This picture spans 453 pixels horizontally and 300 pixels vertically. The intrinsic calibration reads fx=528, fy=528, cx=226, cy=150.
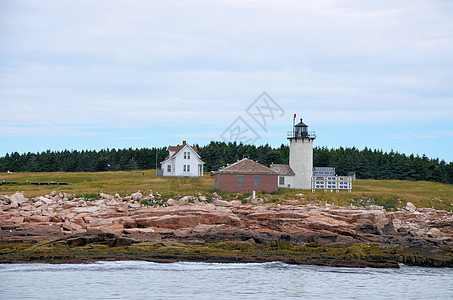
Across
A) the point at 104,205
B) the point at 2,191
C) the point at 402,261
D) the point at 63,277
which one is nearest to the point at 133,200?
the point at 104,205

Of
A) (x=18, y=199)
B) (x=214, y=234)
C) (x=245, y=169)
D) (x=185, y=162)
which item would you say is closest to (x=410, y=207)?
(x=245, y=169)

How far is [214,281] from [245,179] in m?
26.5

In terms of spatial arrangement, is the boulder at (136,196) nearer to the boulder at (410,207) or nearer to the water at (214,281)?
the water at (214,281)

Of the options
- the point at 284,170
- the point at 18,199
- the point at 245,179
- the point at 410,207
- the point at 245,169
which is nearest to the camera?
the point at 18,199

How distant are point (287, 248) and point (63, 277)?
11.5 metres

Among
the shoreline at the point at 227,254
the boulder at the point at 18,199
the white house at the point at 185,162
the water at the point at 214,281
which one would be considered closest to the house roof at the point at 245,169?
the white house at the point at 185,162

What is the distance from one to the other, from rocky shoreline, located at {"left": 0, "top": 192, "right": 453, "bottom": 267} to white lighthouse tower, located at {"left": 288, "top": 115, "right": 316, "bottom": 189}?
11.6m

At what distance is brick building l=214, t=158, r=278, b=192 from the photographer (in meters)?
47.3

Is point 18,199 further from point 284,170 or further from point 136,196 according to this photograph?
point 284,170

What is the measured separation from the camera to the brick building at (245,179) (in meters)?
47.3

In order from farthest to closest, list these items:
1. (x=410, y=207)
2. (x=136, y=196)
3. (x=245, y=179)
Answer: (x=245, y=179), (x=410, y=207), (x=136, y=196)

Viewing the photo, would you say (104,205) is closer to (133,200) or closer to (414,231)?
(133,200)

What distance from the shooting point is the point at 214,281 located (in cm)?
2136

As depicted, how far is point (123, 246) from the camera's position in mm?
26594
